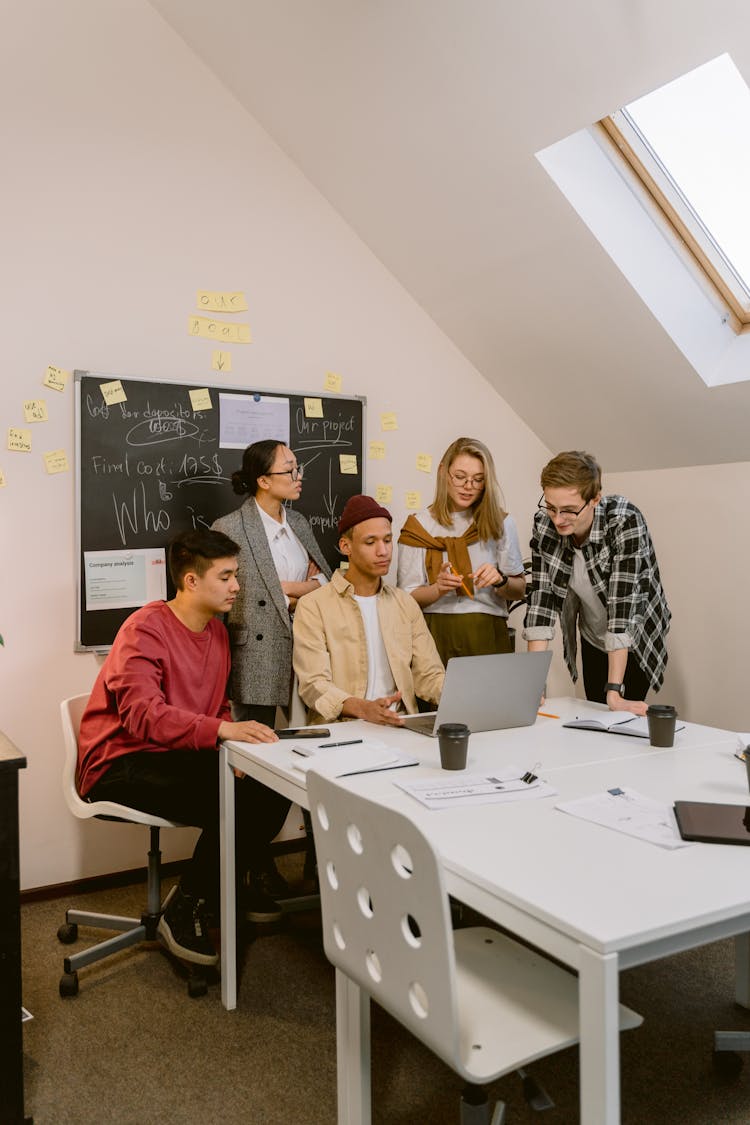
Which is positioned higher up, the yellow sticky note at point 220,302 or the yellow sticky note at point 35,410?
the yellow sticky note at point 220,302

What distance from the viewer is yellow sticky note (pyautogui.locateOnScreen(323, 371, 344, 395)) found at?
Result: 3.57 metres

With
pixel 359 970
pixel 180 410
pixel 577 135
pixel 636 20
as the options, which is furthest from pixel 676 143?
pixel 359 970

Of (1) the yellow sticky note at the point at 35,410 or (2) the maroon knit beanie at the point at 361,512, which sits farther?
(1) the yellow sticky note at the point at 35,410

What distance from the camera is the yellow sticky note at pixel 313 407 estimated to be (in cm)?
350

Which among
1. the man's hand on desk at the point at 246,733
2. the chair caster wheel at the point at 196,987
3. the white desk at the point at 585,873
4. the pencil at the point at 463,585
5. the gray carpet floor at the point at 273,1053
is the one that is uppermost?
the pencil at the point at 463,585

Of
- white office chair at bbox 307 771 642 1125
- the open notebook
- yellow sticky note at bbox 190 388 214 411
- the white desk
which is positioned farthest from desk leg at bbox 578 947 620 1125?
yellow sticky note at bbox 190 388 214 411

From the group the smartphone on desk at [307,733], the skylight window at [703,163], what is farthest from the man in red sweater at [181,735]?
the skylight window at [703,163]

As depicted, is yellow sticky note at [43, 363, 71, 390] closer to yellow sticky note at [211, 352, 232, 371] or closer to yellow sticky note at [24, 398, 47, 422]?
yellow sticky note at [24, 398, 47, 422]

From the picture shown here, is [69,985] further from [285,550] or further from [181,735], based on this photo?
[285,550]

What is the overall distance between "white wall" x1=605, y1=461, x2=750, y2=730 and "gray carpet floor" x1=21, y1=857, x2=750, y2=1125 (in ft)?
3.80

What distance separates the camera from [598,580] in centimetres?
273

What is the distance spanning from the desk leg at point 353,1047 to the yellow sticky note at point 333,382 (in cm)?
245

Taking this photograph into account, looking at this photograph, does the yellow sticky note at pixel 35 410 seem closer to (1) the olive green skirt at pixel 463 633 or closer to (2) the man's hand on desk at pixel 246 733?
(2) the man's hand on desk at pixel 246 733

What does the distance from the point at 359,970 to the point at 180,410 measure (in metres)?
2.27
